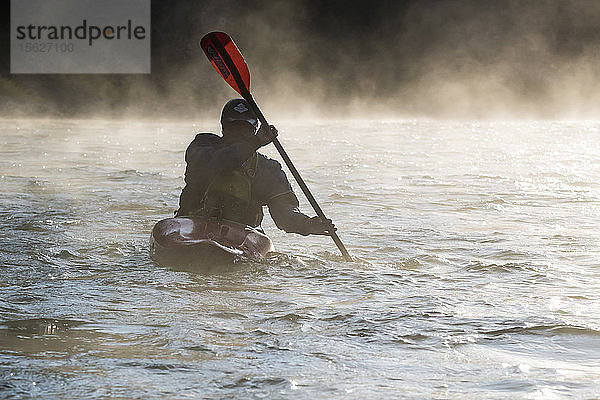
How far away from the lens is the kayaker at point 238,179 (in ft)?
22.4

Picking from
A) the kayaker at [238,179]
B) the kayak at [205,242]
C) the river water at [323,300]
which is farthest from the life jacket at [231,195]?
the river water at [323,300]

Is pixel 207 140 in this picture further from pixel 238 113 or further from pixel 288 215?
pixel 288 215

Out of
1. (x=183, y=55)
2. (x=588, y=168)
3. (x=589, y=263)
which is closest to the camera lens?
(x=589, y=263)

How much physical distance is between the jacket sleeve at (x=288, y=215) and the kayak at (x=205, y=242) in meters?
0.18

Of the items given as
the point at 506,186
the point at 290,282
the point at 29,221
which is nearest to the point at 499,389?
the point at 290,282

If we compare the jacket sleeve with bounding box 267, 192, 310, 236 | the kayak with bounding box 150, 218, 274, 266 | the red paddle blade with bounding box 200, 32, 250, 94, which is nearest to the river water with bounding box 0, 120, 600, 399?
the kayak with bounding box 150, 218, 274, 266

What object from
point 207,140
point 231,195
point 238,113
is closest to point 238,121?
point 238,113

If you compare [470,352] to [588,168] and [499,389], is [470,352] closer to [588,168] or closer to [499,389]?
[499,389]

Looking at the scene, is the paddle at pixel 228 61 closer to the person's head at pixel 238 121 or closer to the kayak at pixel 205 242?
the person's head at pixel 238 121

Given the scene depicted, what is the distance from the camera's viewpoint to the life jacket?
6.93m

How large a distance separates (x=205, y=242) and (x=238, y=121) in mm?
877

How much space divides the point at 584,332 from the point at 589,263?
8.23 ft

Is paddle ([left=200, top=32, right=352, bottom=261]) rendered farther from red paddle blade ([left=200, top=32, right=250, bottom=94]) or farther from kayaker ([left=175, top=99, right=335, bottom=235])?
kayaker ([left=175, top=99, right=335, bottom=235])

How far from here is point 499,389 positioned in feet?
14.3
